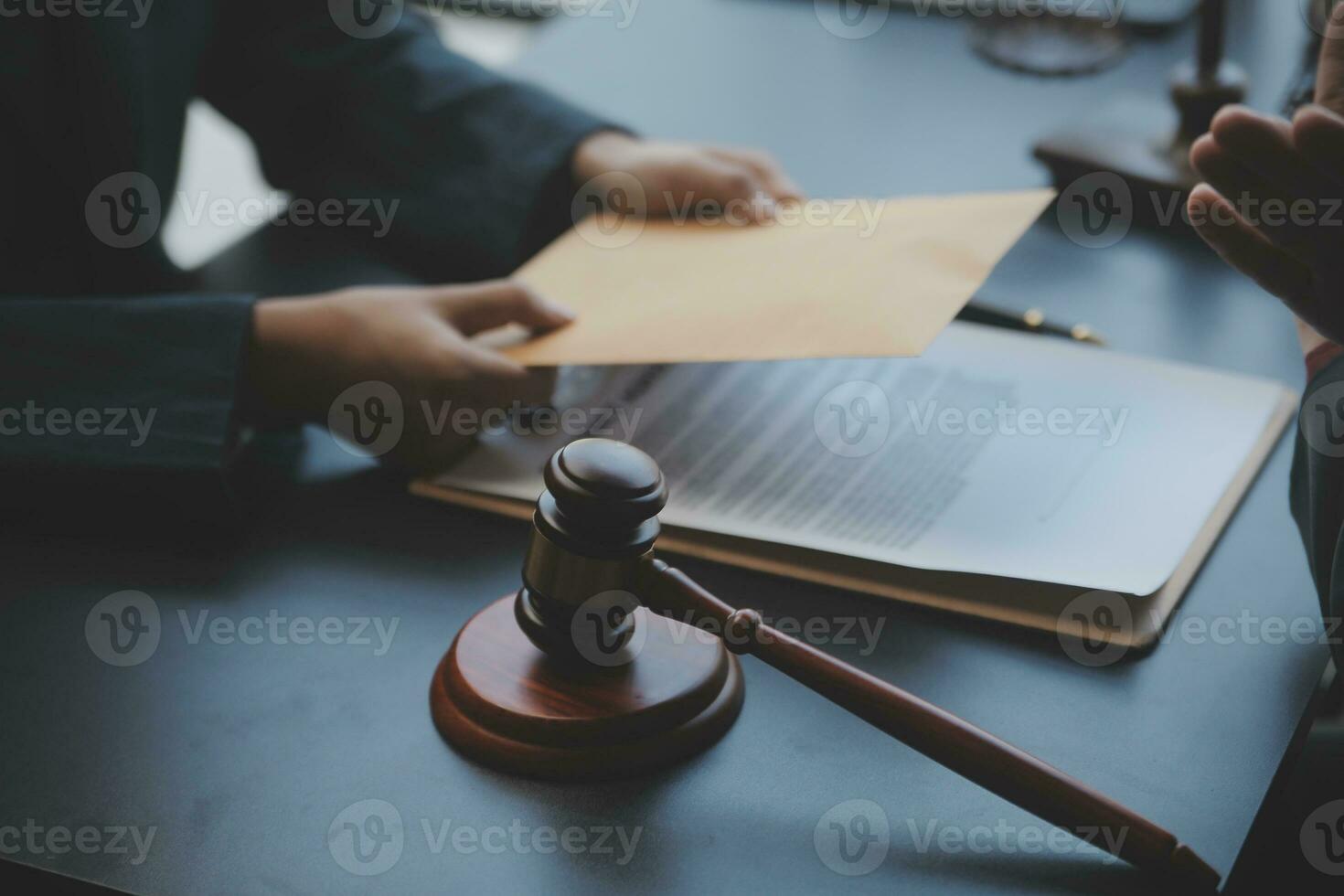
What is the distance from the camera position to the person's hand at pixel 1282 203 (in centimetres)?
63

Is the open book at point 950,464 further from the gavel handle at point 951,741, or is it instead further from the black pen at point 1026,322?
the gavel handle at point 951,741

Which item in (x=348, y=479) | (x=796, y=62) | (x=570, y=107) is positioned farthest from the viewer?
(x=796, y=62)

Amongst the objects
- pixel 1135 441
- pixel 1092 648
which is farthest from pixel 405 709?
pixel 1135 441

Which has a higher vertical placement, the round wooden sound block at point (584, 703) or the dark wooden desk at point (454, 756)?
the round wooden sound block at point (584, 703)

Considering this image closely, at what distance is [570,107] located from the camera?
1.12m

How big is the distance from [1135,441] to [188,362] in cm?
59

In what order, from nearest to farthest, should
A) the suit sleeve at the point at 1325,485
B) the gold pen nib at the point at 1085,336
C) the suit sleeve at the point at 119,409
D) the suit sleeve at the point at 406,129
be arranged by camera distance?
the suit sleeve at the point at 1325,485, the suit sleeve at the point at 119,409, the gold pen nib at the point at 1085,336, the suit sleeve at the point at 406,129

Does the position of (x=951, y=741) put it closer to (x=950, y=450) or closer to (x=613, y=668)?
(x=613, y=668)

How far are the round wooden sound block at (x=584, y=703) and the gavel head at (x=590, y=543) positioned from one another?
0.02 meters

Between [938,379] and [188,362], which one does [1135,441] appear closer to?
[938,379]

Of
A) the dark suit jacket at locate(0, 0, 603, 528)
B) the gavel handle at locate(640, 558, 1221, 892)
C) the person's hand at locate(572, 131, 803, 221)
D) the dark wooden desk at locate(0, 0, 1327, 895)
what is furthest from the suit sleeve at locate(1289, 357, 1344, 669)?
the dark suit jacket at locate(0, 0, 603, 528)

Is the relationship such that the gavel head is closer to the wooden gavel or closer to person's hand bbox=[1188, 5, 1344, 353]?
the wooden gavel

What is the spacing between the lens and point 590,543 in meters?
0.62

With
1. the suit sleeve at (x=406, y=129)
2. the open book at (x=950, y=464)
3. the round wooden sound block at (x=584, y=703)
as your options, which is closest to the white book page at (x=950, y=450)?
the open book at (x=950, y=464)
